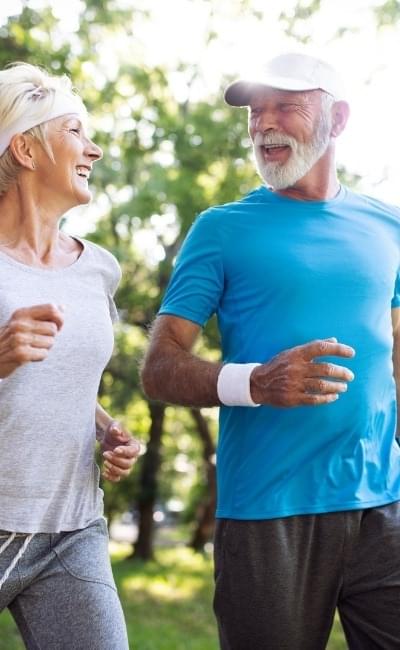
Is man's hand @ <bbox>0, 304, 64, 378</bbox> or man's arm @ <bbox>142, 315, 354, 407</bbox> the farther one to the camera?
man's arm @ <bbox>142, 315, 354, 407</bbox>

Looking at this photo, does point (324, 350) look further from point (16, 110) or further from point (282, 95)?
point (16, 110)

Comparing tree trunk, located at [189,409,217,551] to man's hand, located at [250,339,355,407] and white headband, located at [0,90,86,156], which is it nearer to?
white headband, located at [0,90,86,156]

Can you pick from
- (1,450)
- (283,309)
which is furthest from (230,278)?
(1,450)

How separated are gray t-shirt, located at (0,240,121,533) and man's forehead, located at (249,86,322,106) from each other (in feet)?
3.24

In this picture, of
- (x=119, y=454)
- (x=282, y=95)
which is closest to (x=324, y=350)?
(x=119, y=454)

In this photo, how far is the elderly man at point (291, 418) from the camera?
10.7 ft

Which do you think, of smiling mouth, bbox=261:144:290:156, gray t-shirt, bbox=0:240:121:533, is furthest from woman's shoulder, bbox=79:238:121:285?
smiling mouth, bbox=261:144:290:156

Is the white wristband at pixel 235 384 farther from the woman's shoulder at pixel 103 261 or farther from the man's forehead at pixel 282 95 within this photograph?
the man's forehead at pixel 282 95

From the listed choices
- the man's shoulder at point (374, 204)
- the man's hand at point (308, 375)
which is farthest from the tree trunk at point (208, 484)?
the man's hand at point (308, 375)

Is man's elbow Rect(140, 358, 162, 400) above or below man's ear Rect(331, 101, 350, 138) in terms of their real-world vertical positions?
below

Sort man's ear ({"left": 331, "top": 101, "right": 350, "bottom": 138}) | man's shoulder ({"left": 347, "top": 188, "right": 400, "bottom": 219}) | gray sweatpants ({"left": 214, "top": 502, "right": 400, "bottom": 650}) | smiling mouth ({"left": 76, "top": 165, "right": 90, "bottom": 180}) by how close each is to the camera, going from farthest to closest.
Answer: man's ear ({"left": 331, "top": 101, "right": 350, "bottom": 138})
man's shoulder ({"left": 347, "top": 188, "right": 400, "bottom": 219})
smiling mouth ({"left": 76, "top": 165, "right": 90, "bottom": 180})
gray sweatpants ({"left": 214, "top": 502, "right": 400, "bottom": 650})

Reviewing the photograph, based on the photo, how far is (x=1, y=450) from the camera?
301 centimetres

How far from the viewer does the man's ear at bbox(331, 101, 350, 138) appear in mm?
3832

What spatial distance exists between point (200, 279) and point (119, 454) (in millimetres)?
670
